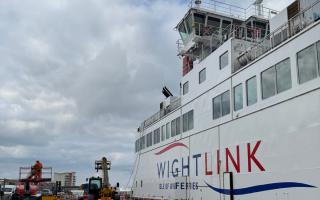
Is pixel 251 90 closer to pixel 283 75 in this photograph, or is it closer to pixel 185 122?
pixel 283 75

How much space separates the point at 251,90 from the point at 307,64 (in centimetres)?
307

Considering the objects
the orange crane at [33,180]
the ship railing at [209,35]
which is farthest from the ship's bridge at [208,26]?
the orange crane at [33,180]

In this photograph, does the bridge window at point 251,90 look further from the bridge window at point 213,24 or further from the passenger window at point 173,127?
the bridge window at point 213,24

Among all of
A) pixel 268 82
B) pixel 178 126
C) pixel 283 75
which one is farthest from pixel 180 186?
pixel 283 75

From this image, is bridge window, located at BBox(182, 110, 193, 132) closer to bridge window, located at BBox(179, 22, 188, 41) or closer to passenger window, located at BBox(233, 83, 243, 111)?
passenger window, located at BBox(233, 83, 243, 111)

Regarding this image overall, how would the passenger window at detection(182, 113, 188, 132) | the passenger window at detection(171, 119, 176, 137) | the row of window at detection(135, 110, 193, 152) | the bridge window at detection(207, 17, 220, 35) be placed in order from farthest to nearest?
1. the bridge window at detection(207, 17, 220, 35)
2. the passenger window at detection(171, 119, 176, 137)
3. the passenger window at detection(182, 113, 188, 132)
4. the row of window at detection(135, 110, 193, 152)

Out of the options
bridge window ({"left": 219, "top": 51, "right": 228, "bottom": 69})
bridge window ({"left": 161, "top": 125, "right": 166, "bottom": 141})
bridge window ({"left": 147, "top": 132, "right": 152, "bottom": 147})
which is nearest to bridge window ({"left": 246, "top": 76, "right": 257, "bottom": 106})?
bridge window ({"left": 219, "top": 51, "right": 228, "bottom": 69})

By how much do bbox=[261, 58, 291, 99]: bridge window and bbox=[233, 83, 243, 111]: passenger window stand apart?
1.45m

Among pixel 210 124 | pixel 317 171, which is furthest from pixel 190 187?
pixel 317 171

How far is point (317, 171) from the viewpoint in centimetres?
1076

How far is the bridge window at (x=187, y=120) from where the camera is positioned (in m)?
20.0

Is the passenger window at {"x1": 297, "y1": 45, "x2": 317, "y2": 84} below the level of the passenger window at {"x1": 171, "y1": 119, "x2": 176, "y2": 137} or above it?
above

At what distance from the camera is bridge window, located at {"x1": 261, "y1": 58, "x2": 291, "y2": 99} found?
1281 centimetres

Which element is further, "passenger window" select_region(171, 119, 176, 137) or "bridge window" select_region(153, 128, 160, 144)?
"bridge window" select_region(153, 128, 160, 144)
